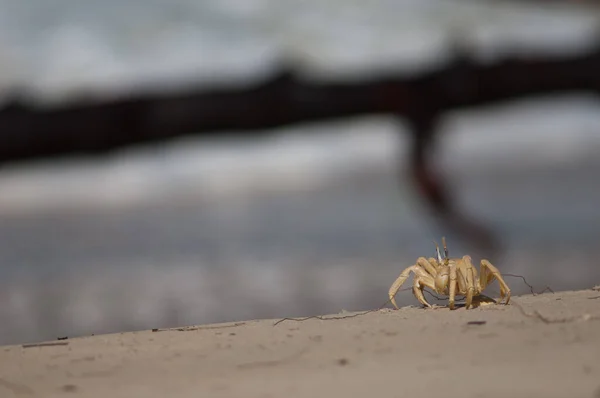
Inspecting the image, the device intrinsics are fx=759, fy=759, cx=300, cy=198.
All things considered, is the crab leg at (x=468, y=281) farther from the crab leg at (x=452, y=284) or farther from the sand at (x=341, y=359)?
the sand at (x=341, y=359)

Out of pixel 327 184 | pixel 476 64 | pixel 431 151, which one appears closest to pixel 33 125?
pixel 431 151

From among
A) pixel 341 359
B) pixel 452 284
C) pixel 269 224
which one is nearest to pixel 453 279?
pixel 452 284

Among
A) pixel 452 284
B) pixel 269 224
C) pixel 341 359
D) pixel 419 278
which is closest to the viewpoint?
pixel 341 359

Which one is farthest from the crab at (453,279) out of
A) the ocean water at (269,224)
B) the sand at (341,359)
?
the ocean water at (269,224)

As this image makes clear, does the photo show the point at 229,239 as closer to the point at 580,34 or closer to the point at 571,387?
the point at 580,34

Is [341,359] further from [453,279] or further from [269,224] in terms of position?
[269,224]

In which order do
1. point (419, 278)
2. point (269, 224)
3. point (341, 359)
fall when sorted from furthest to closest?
point (269, 224), point (419, 278), point (341, 359)

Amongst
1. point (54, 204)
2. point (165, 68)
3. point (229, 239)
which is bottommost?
point (229, 239)
